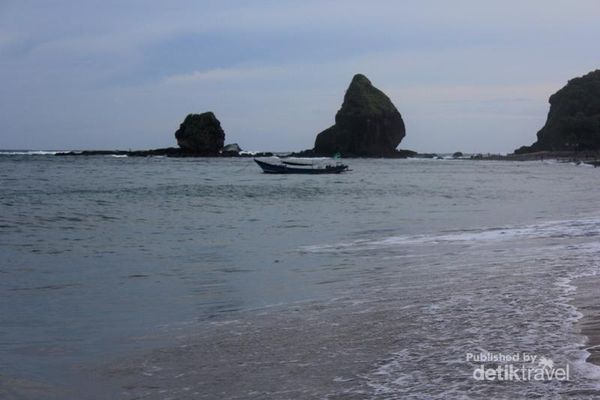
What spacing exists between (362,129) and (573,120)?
47.6 metres

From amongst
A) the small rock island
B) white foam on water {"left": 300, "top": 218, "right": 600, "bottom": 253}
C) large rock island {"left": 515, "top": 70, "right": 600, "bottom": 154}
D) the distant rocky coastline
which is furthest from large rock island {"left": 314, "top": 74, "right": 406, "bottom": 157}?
white foam on water {"left": 300, "top": 218, "right": 600, "bottom": 253}

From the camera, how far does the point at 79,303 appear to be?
395 inches

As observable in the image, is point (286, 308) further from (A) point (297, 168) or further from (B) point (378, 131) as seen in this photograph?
(B) point (378, 131)

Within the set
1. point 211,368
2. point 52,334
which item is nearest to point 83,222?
point 52,334

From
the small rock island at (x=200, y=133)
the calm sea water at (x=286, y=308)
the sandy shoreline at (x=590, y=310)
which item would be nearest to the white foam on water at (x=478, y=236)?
the calm sea water at (x=286, y=308)

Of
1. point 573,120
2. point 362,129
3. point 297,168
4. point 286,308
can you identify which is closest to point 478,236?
point 286,308

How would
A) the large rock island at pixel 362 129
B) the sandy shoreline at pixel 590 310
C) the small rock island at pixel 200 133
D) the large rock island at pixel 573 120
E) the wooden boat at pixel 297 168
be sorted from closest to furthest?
the sandy shoreline at pixel 590 310, the wooden boat at pixel 297 168, the large rock island at pixel 573 120, the small rock island at pixel 200 133, the large rock island at pixel 362 129

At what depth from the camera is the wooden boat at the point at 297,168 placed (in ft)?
232

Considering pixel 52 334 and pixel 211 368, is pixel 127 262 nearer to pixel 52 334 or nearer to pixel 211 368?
pixel 52 334

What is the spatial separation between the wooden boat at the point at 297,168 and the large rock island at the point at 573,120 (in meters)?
81.9

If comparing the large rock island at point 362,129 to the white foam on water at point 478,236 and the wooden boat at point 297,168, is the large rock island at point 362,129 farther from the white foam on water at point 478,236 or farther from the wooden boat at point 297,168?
the white foam on water at point 478,236

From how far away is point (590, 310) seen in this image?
26.0 ft

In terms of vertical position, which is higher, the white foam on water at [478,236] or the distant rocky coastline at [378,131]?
the distant rocky coastline at [378,131]

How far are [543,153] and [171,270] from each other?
146190 millimetres
